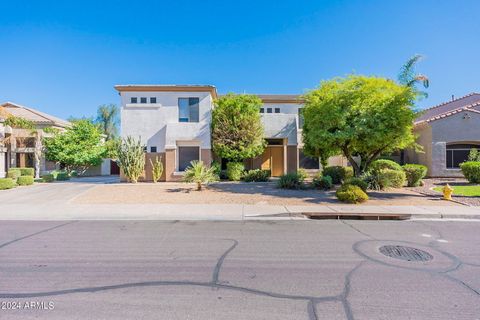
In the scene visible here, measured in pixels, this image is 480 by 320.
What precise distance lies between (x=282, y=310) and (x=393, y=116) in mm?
12190

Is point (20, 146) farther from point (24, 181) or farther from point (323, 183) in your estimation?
point (323, 183)

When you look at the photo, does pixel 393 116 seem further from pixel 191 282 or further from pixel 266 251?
pixel 191 282

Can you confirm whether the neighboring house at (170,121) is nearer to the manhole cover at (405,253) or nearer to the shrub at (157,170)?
the shrub at (157,170)

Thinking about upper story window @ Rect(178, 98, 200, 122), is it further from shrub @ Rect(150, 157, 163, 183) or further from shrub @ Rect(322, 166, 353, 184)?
shrub @ Rect(322, 166, 353, 184)

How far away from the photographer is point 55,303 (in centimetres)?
338

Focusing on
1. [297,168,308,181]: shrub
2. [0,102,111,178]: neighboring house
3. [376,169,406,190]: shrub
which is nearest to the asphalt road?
[376,169,406,190]: shrub

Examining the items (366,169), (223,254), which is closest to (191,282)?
(223,254)

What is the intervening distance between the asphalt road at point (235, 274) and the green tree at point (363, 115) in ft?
21.6

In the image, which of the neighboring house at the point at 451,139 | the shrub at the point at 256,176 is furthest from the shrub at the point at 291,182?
the neighboring house at the point at 451,139

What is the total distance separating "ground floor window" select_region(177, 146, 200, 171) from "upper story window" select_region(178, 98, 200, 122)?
2.18 meters

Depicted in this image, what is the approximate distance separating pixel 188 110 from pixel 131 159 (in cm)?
540

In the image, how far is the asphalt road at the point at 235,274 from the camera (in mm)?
3234

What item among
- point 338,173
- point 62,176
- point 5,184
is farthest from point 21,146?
point 338,173

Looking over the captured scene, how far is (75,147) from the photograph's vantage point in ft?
75.7
